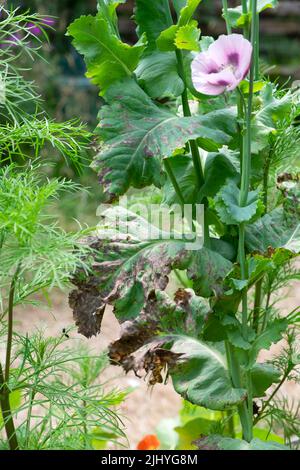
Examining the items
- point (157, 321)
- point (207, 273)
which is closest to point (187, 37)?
point (207, 273)

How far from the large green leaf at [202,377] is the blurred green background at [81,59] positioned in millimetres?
2450

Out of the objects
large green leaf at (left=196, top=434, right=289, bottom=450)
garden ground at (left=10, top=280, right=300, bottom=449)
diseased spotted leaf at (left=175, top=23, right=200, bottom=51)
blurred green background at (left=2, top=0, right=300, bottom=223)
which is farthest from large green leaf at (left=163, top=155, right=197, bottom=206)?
blurred green background at (left=2, top=0, right=300, bottom=223)

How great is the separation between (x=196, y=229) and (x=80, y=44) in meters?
0.40

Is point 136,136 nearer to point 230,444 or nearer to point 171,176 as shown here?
point 171,176

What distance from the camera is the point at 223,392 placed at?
131cm

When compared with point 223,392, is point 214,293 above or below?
above

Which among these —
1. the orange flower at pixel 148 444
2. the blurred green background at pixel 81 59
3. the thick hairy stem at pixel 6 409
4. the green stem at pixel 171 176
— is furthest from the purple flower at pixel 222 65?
the blurred green background at pixel 81 59

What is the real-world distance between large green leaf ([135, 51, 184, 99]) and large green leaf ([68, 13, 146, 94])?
0.09 ft

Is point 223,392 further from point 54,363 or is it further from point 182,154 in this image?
point 182,154

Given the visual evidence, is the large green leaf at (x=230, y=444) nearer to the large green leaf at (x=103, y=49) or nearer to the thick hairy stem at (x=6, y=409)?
the thick hairy stem at (x=6, y=409)

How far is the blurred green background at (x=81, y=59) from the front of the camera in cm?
415

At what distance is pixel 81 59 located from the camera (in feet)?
15.9

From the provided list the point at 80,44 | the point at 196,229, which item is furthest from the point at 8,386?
the point at 80,44

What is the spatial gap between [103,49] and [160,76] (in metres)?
0.10
